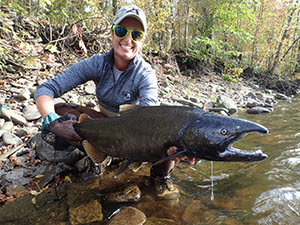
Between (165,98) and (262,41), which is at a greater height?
(262,41)

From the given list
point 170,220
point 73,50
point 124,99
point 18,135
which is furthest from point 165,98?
point 170,220

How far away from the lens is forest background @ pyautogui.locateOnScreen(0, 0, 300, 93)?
6375 mm

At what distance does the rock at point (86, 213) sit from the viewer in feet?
6.97

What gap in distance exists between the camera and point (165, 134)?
1.99m

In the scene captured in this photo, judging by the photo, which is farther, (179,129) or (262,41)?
(262,41)

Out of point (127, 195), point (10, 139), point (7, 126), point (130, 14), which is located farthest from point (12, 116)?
point (130, 14)

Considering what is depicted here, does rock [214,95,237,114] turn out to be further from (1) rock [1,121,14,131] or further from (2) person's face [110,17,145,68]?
(1) rock [1,121,14,131]

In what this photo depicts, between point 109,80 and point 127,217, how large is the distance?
1.89 metres

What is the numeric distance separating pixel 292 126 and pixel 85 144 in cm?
584

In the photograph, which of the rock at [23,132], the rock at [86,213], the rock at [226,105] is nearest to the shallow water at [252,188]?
the rock at [86,213]

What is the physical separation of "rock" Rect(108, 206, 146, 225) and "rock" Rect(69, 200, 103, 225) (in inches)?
6.2

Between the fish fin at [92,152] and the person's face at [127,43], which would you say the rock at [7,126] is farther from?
the person's face at [127,43]

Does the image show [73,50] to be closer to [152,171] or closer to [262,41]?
[152,171]

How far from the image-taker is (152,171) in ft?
9.91
